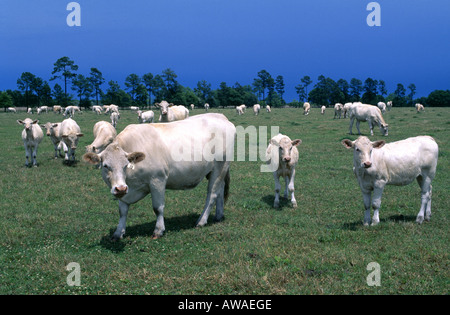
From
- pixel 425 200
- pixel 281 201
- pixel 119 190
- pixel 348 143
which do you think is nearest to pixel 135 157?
pixel 119 190

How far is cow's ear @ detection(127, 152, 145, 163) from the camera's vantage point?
6.68 meters

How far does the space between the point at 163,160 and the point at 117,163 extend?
114 centimetres

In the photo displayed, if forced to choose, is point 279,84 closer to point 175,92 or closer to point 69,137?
point 175,92

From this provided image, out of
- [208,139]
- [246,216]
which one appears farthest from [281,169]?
[208,139]

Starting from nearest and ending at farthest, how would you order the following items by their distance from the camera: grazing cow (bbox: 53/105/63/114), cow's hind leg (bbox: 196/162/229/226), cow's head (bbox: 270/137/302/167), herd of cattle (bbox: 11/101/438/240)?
herd of cattle (bbox: 11/101/438/240)
cow's hind leg (bbox: 196/162/229/226)
cow's head (bbox: 270/137/302/167)
grazing cow (bbox: 53/105/63/114)

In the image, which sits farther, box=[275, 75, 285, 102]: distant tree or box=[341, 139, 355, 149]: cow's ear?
box=[275, 75, 285, 102]: distant tree

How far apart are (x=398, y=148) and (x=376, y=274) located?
369 cm

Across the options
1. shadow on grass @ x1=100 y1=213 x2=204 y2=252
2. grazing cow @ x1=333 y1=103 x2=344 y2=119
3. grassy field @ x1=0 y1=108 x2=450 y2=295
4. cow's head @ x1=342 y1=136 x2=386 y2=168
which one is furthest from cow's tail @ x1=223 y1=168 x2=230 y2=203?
grazing cow @ x1=333 y1=103 x2=344 y2=119

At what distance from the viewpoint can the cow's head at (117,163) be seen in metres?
6.40

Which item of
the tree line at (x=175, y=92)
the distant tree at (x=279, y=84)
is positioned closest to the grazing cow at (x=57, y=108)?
the tree line at (x=175, y=92)

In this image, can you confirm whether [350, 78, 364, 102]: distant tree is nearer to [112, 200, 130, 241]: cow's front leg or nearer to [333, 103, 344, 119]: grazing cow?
[333, 103, 344, 119]: grazing cow

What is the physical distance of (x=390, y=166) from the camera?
7.95 metres

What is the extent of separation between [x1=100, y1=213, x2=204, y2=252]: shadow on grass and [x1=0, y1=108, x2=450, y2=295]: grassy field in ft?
0.07

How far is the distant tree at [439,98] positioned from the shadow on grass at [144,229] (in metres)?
122
